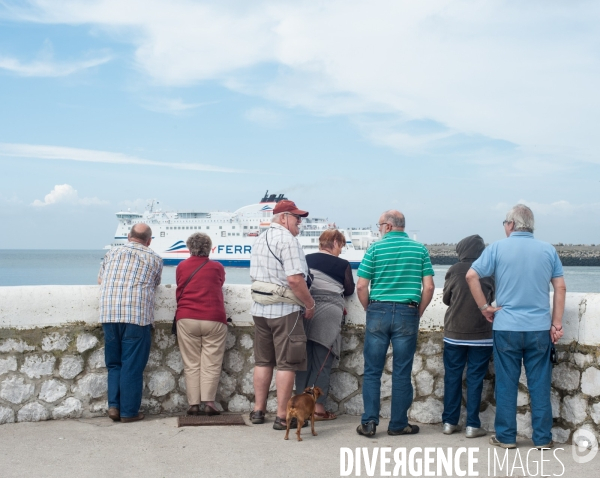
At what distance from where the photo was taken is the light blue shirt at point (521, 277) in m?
3.63

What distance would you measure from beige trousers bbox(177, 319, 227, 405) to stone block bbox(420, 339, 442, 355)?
1431 mm

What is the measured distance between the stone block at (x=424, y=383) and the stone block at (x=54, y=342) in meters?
2.52

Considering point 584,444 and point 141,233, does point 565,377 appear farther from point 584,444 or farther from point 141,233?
point 141,233

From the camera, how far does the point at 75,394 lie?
430 cm

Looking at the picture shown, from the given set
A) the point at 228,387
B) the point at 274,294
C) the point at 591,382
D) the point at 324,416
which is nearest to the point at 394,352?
the point at 324,416

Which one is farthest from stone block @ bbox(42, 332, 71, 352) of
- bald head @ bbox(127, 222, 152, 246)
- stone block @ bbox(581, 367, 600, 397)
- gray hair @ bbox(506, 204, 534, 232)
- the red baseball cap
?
stone block @ bbox(581, 367, 600, 397)

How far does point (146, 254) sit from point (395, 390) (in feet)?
6.41

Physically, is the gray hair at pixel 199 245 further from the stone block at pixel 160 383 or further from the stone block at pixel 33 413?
the stone block at pixel 33 413

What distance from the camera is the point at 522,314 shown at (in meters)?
3.63

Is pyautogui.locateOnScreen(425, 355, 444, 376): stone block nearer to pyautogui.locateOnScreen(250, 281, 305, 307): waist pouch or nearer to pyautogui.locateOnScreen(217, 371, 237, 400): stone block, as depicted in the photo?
pyautogui.locateOnScreen(250, 281, 305, 307): waist pouch

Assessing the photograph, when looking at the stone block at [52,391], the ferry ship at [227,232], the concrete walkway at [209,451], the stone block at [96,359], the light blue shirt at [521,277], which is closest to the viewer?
the concrete walkway at [209,451]

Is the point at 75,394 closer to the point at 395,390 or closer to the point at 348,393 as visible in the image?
the point at 348,393

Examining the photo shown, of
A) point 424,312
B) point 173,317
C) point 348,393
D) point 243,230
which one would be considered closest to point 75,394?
point 173,317

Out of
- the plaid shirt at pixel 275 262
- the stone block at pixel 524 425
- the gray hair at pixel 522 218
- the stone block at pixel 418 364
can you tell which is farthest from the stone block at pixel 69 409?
the gray hair at pixel 522 218
